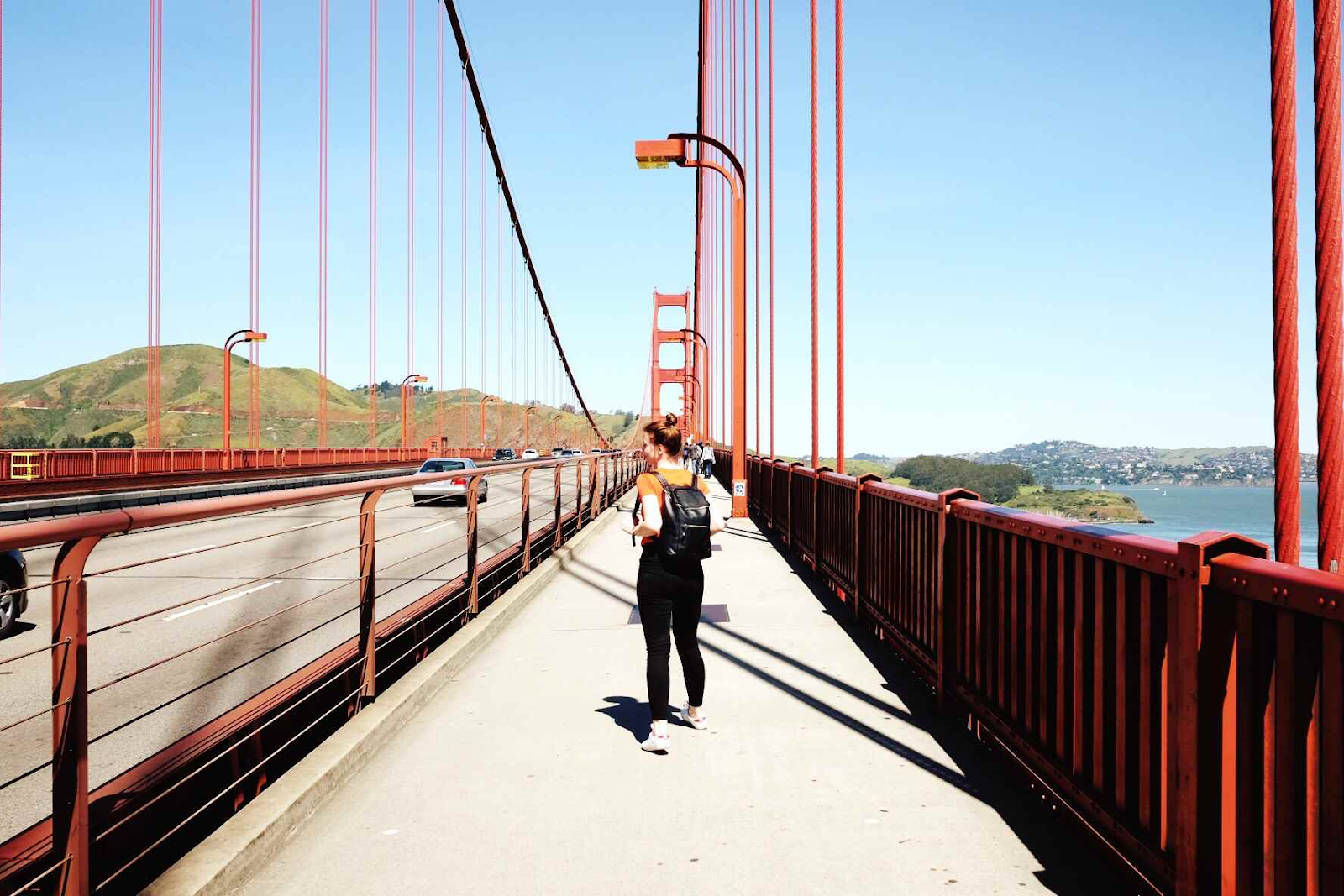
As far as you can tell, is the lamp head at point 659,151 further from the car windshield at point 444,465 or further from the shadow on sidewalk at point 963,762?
the car windshield at point 444,465

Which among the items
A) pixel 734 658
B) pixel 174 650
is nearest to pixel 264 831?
pixel 734 658

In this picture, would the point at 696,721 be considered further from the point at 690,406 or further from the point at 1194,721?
the point at 690,406

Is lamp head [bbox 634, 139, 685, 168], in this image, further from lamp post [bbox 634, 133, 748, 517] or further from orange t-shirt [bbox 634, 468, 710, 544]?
orange t-shirt [bbox 634, 468, 710, 544]

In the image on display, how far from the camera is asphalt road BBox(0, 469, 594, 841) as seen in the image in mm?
4913

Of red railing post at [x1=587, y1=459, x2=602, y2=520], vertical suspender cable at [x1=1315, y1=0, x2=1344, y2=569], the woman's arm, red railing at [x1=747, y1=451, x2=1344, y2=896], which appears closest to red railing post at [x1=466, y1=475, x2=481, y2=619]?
the woman's arm

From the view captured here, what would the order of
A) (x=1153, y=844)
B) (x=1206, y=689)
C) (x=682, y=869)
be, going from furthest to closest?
(x=682, y=869) → (x=1153, y=844) → (x=1206, y=689)

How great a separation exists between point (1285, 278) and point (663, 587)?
2898 mm

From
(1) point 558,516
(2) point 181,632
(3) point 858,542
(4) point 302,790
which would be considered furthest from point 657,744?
(1) point 558,516

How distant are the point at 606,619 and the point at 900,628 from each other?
286 cm

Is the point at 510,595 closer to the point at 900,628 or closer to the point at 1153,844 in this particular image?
the point at 900,628

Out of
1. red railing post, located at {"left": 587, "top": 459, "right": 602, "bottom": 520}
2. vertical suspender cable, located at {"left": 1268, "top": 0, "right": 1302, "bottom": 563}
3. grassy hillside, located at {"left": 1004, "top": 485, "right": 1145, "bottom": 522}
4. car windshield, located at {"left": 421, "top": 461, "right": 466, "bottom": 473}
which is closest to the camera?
vertical suspender cable, located at {"left": 1268, "top": 0, "right": 1302, "bottom": 563}

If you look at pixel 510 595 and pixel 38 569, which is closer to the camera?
pixel 510 595

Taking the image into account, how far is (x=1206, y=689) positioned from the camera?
106 inches

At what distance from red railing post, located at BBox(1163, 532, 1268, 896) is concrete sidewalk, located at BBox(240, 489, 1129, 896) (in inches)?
25.9
